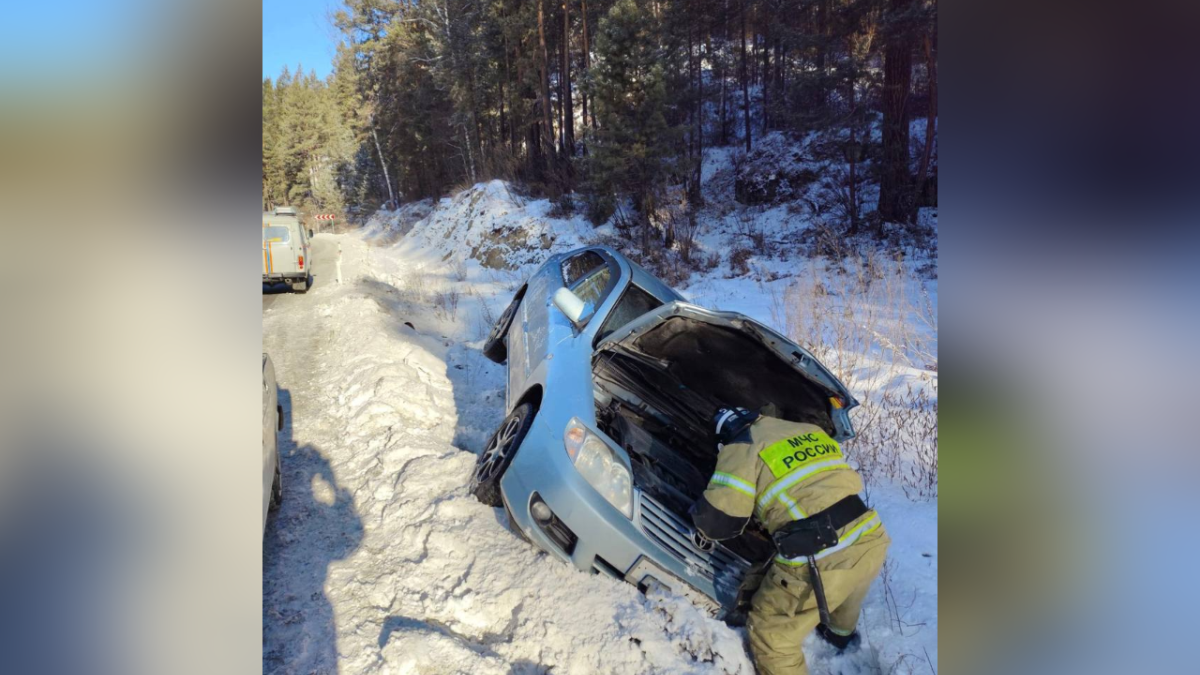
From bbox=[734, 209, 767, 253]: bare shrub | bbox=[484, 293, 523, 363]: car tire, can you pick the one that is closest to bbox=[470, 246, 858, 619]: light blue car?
bbox=[484, 293, 523, 363]: car tire

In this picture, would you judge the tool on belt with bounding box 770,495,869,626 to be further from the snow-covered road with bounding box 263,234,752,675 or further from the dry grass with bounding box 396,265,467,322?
the dry grass with bounding box 396,265,467,322

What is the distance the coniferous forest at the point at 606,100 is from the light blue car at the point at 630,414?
6.55ft

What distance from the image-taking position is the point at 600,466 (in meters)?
2.80

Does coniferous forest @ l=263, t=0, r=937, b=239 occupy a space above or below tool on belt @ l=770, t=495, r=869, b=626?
above

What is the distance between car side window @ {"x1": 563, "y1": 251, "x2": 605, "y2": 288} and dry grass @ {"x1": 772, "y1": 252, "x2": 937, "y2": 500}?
2.55m

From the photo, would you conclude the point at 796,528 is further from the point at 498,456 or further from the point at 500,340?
the point at 500,340

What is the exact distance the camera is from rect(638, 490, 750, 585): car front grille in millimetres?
2723

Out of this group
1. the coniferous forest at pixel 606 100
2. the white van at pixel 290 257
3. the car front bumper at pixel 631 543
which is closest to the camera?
the car front bumper at pixel 631 543

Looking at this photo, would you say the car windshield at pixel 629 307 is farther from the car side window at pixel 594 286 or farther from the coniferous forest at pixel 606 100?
the coniferous forest at pixel 606 100

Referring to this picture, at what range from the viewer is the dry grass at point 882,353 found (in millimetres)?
4273

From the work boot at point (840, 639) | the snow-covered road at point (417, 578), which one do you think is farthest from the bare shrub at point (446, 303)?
the work boot at point (840, 639)
